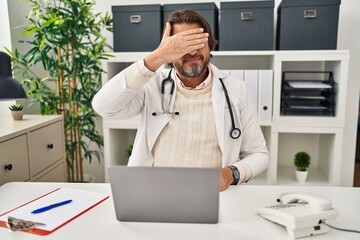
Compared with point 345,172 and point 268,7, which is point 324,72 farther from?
point 345,172

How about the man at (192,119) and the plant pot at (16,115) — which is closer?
the man at (192,119)

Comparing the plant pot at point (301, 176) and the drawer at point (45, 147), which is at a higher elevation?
the drawer at point (45, 147)

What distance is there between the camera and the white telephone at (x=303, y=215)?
806 millimetres

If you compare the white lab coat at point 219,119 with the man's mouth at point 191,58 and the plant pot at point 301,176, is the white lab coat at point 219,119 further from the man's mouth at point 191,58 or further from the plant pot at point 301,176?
the plant pot at point 301,176

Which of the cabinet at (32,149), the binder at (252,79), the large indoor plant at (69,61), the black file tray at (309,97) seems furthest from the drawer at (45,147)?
the black file tray at (309,97)

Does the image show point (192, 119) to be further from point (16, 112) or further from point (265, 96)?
point (16, 112)

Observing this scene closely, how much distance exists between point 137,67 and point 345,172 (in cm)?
201

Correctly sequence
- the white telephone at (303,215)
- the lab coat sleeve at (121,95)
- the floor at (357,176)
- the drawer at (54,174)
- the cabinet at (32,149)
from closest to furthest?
the white telephone at (303,215) < the lab coat sleeve at (121,95) < the cabinet at (32,149) < the drawer at (54,174) < the floor at (357,176)

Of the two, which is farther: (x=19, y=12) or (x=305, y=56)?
(x=19, y=12)

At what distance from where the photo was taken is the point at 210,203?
857 mm

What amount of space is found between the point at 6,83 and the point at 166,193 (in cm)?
81

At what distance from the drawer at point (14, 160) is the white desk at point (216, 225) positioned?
42cm

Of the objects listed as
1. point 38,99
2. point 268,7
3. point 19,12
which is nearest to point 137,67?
point 268,7

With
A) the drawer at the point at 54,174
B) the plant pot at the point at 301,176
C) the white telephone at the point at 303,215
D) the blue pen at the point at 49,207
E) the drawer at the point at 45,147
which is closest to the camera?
the white telephone at the point at 303,215
